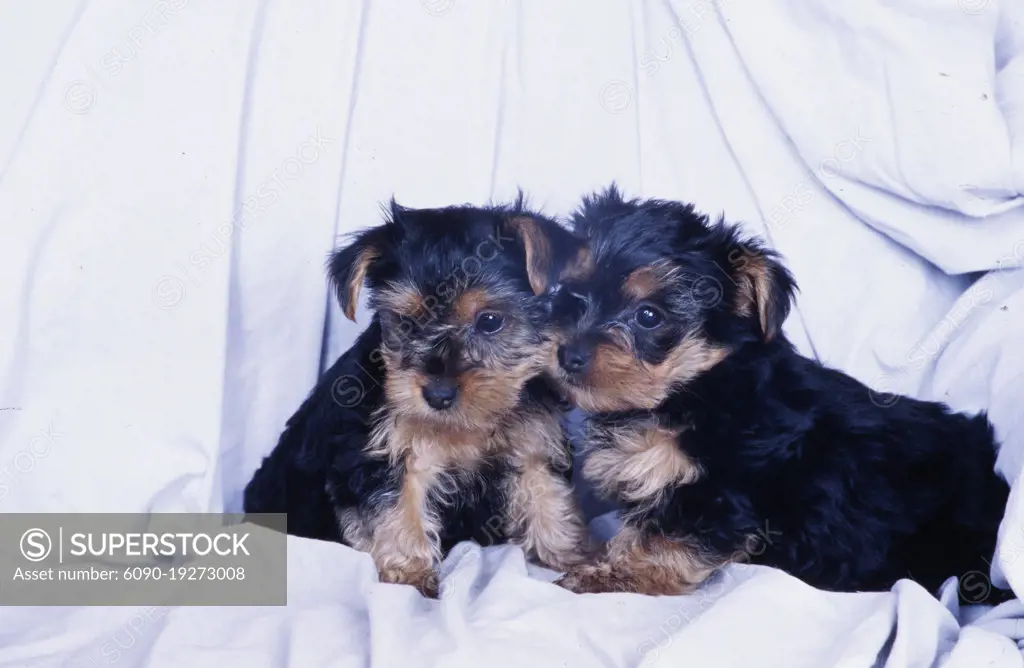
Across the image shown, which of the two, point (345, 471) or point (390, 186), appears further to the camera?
point (390, 186)

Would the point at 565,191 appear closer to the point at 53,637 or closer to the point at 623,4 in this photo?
the point at 623,4

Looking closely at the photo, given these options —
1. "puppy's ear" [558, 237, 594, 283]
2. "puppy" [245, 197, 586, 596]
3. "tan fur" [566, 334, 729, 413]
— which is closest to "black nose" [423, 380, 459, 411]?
"puppy" [245, 197, 586, 596]

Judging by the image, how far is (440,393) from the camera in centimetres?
259

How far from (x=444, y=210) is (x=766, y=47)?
1233mm

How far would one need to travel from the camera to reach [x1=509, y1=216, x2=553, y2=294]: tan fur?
107 inches

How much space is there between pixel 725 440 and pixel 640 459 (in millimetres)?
236

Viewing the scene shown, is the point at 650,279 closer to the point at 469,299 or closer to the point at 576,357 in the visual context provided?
the point at 576,357

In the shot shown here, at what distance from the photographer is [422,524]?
2.90m

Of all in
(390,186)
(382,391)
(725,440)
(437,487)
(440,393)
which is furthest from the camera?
(390,186)

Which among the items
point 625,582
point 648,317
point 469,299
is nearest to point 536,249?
Answer: point 469,299

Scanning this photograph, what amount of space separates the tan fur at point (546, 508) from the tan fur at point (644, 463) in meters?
0.14

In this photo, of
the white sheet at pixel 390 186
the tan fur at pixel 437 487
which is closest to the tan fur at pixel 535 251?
the tan fur at pixel 437 487

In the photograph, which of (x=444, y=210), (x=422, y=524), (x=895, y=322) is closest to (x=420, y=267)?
(x=444, y=210)

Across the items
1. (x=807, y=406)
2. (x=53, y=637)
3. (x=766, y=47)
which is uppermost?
(x=766, y=47)
